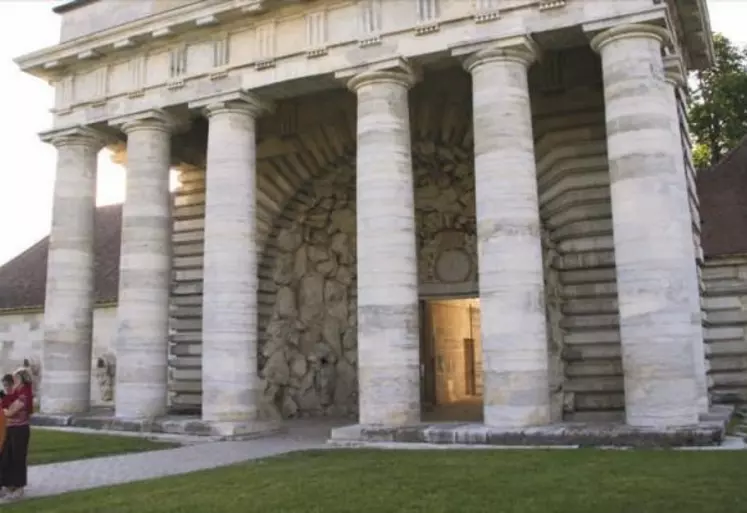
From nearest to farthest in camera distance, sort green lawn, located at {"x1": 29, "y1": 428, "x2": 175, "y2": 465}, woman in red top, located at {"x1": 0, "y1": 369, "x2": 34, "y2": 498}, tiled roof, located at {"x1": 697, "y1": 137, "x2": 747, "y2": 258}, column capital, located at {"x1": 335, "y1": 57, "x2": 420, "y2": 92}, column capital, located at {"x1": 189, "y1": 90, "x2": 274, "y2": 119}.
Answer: woman in red top, located at {"x1": 0, "y1": 369, "x2": 34, "y2": 498} → green lawn, located at {"x1": 29, "y1": 428, "x2": 175, "y2": 465} → column capital, located at {"x1": 335, "y1": 57, "x2": 420, "y2": 92} → column capital, located at {"x1": 189, "y1": 90, "x2": 274, "y2": 119} → tiled roof, located at {"x1": 697, "y1": 137, "x2": 747, "y2": 258}

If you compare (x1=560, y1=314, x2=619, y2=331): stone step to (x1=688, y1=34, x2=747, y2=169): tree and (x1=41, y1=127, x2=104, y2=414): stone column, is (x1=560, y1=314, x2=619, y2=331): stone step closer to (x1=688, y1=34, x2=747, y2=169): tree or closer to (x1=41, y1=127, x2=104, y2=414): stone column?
(x1=41, y1=127, x2=104, y2=414): stone column

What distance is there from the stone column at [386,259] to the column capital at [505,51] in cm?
151

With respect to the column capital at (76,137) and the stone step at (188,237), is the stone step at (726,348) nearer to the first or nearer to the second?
the stone step at (188,237)

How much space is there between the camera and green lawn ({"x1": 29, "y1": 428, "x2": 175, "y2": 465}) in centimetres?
1434

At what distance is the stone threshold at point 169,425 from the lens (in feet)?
55.6

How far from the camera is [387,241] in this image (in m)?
15.9

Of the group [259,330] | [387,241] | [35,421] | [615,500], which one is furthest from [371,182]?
[35,421]

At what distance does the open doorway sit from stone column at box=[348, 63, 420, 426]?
14.1 feet

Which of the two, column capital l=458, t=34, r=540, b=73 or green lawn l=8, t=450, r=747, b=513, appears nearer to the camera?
green lawn l=8, t=450, r=747, b=513

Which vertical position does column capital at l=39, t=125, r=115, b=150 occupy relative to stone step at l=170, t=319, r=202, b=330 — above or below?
above

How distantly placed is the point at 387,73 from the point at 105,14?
8.98m

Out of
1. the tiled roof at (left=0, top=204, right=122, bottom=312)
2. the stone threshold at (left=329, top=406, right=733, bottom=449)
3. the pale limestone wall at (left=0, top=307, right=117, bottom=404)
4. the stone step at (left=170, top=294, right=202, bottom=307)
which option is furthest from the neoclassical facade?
the tiled roof at (left=0, top=204, right=122, bottom=312)

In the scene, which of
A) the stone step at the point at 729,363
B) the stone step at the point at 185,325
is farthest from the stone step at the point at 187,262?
the stone step at the point at 729,363

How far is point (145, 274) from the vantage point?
18.9m
